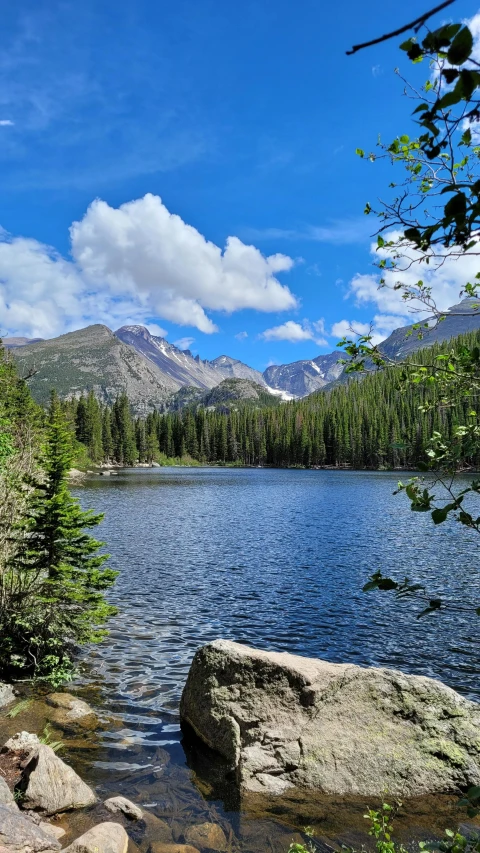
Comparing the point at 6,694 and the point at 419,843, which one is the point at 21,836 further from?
the point at 419,843

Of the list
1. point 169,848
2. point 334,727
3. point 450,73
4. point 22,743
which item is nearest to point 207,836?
point 169,848

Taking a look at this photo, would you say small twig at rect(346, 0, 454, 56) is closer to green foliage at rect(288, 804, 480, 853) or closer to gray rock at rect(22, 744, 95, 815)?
green foliage at rect(288, 804, 480, 853)

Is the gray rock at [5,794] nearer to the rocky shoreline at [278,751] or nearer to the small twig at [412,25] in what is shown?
the rocky shoreline at [278,751]

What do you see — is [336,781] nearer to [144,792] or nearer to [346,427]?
[144,792]

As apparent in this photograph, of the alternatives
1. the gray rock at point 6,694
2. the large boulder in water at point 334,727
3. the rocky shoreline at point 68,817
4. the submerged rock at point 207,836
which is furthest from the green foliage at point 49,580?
the submerged rock at point 207,836

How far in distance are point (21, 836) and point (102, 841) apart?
1.13 m

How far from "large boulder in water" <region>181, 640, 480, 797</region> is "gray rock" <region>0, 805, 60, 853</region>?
3.78m

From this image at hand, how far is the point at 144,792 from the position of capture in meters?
9.48

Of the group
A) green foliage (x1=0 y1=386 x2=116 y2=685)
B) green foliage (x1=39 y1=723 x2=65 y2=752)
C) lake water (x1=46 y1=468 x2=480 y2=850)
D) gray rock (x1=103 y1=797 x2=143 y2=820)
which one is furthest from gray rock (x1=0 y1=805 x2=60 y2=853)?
green foliage (x1=0 y1=386 x2=116 y2=685)

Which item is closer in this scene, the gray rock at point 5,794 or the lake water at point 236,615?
the gray rock at point 5,794

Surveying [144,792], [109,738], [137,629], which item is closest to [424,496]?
[144,792]

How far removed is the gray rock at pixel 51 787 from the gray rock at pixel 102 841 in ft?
3.44

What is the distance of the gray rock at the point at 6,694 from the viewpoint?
11.9 meters

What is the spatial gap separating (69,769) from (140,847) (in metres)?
1.87
